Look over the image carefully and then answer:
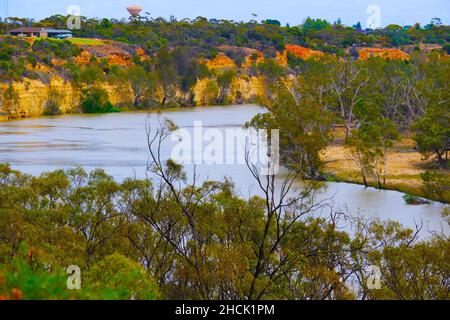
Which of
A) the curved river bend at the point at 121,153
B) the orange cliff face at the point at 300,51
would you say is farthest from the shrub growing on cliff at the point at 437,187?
the orange cliff face at the point at 300,51

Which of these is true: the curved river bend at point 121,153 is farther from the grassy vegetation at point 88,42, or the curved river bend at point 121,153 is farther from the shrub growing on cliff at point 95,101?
the grassy vegetation at point 88,42

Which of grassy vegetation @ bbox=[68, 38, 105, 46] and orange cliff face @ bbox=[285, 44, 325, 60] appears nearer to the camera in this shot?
grassy vegetation @ bbox=[68, 38, 105, 46]

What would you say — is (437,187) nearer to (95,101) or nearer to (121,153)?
(121,153)

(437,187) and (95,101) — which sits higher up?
(437,187)

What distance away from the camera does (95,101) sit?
58062 mm

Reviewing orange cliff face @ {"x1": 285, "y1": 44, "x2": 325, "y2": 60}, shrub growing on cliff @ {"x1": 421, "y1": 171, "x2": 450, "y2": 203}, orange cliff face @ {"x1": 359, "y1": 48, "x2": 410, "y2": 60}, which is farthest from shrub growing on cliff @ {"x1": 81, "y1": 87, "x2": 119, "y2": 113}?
shrub growing on cliff @ {"x1": 421, "y1": 171, "x2": 450, "y2": 203}

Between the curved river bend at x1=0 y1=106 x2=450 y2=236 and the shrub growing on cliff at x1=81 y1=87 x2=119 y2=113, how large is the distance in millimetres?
2320

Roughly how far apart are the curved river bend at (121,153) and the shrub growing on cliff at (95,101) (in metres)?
2.32

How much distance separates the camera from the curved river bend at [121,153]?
23000 millimetres

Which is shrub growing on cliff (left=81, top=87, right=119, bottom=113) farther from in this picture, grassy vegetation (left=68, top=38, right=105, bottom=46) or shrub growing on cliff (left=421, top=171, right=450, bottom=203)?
shrub growing on cliff (left=421, top=171, right=450, bottom=203)

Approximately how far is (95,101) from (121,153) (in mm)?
24763

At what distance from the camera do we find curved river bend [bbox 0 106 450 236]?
23.0 metres

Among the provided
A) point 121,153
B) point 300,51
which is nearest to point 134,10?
point 300,51

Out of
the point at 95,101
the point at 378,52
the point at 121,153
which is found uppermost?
the point at 378,52
